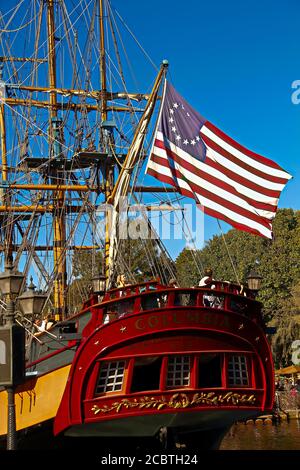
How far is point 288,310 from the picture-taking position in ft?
135

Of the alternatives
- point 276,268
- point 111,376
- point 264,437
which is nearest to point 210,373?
point 111,376

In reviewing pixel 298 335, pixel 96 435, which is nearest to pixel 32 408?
pixel 96 435

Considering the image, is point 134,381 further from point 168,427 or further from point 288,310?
point 288,310

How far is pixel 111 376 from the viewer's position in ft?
45.8

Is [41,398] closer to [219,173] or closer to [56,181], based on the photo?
[219,173]

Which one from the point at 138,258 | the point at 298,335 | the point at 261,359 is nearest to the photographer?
the point at 261,359

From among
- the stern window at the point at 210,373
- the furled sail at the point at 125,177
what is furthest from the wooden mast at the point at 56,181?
the stern window at the point at 210,373

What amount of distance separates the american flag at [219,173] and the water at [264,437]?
29.9ft

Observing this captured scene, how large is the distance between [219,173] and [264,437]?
1299cm

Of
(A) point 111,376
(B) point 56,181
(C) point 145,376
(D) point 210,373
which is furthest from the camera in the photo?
(B) point 56,181

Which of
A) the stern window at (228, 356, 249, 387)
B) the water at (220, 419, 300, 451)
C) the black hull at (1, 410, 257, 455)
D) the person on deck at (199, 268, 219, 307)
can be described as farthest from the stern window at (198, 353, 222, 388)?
the water at (220, 419, 300, 451)

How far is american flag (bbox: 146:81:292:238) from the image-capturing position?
15.5 meters

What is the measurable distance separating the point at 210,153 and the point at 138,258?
30721 millimetres

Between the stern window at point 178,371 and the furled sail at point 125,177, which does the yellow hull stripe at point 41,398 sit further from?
the furled sail at point 125,177
